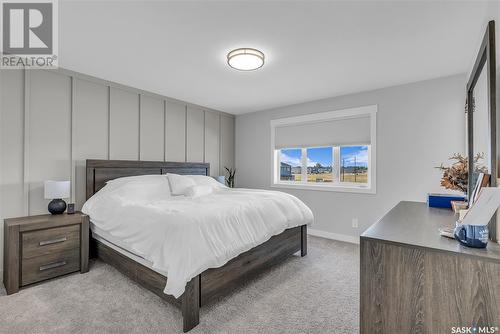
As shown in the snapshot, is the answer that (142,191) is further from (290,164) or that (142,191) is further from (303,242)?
(290,164)

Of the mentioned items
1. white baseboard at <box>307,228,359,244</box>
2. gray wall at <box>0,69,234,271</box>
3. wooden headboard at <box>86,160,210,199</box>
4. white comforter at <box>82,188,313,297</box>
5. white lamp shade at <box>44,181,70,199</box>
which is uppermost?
gray wall at <box>0,69,234,271</box>

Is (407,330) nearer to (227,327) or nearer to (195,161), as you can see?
(227,327)

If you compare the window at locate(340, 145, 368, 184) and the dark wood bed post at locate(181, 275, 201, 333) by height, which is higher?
the window at locate(340, 145, 368, 184)

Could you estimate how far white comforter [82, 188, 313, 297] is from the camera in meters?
1.76

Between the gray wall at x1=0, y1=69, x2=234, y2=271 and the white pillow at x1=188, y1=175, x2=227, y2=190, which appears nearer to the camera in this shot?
the gray wall at x1=0, y1=69, x2=234, y2=271

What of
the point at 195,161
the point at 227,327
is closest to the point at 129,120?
the point at 195,161

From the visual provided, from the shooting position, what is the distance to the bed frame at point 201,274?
184cm

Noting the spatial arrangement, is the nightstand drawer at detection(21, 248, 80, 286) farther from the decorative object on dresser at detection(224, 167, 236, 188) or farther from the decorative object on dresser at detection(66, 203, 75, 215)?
the decorative object on dresser at detection(224, 167, 236, 188)

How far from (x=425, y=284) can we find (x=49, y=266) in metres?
3.22

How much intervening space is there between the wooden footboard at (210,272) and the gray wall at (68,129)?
977 mm

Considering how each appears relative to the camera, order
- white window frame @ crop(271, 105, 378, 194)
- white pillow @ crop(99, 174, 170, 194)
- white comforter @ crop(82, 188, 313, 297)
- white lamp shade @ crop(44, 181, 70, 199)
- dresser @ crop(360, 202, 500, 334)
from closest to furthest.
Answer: dresser @ crop(360, 202, 500, 334)
white comforter @ crop(82, 188, 313, 297)
white lamp shade @ crop(44, 181, 70, 199)
white pillow @ crop(99, 174, 170, 194)
white window frame @ crop(271, 105, 378, 194)

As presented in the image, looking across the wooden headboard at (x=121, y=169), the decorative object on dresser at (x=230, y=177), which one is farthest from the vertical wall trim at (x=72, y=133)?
the decorative object on dresser at (x=230, y=177)

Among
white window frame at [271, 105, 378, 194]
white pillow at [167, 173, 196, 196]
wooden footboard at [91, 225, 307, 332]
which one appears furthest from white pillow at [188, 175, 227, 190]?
wooden footboard at [91, 225, 307, 332]

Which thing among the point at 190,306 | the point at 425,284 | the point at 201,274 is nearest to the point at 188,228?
the point at 201,274
